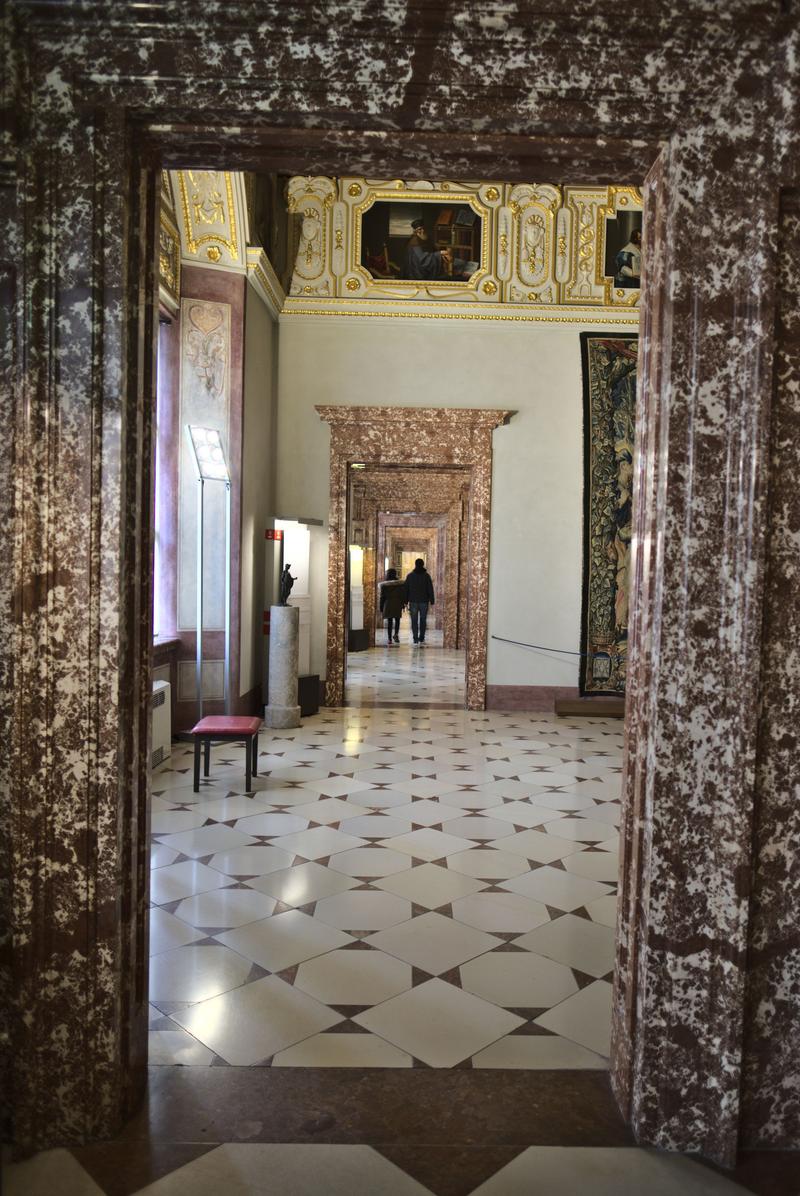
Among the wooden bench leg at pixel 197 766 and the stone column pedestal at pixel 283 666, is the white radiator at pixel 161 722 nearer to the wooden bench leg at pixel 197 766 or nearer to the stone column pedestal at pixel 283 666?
the wooden bench leg at pixel 197 766

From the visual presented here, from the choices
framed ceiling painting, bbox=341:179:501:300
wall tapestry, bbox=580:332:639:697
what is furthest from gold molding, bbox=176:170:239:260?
wall tapestry, bbox=580:332:639:697

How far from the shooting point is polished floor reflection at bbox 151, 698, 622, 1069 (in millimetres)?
3008

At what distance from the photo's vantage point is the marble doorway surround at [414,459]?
1038 centimetres

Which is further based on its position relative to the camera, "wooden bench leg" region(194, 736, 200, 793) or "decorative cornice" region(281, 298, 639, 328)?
"decorative cornice" region(281, 298, 639, 328)

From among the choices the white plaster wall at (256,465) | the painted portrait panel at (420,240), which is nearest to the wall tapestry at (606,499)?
the painted portrait panel at (420,240)

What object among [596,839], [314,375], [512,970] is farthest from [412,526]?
[512,970]

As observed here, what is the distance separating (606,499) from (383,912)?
24.5 feet

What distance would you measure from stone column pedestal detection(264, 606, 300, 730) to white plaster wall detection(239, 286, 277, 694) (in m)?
0.30

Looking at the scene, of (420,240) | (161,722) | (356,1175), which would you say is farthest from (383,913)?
(420,240)

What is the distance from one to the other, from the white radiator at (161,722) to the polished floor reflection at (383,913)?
0.18 metres

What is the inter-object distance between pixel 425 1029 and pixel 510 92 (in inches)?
118

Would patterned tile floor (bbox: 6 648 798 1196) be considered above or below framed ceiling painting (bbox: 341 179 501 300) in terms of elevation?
below

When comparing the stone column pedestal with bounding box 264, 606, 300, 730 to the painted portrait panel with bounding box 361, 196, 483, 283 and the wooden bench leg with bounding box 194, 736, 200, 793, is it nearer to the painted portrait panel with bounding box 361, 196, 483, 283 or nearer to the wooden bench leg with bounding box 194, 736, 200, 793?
the wooden bench leg with bounding box 194, 736, 200, 793

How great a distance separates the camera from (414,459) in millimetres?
10469
